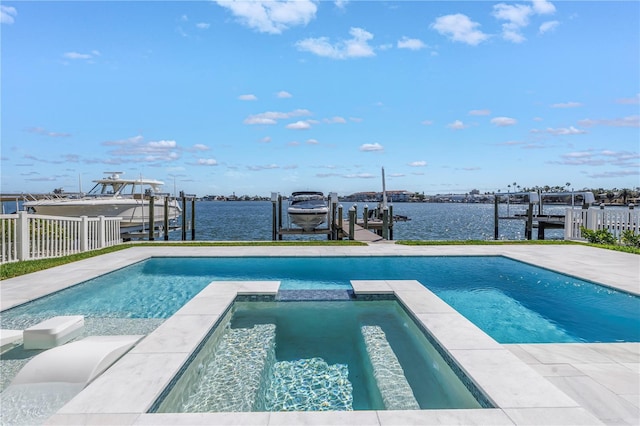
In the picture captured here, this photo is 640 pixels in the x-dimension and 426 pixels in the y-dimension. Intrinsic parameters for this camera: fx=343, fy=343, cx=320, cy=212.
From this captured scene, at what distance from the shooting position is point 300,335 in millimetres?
4629

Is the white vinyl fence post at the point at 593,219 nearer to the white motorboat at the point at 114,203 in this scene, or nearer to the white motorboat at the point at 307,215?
the white motorboat at the point at 307,215

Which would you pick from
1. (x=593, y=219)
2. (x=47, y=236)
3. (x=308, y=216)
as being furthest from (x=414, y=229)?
(x=47, y=236)

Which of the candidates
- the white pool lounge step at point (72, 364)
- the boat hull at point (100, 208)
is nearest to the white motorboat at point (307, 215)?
the boat hull at point (100, 208)

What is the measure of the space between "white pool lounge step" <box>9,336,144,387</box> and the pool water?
82 centimetres

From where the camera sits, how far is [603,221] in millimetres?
12273

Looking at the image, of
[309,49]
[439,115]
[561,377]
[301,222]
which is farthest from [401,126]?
[561,377]

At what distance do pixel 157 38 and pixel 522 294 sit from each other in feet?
38.4

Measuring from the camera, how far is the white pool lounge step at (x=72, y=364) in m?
3.13

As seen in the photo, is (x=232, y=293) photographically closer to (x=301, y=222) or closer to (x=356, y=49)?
(x=356, y=49)

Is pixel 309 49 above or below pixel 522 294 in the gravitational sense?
above

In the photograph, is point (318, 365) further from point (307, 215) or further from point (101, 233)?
point (307, 215)

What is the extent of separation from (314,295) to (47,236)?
→ 25.6 ft

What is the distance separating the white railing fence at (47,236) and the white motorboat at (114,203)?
4.27 meters

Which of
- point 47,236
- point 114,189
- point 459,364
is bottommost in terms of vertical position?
point 459,364
